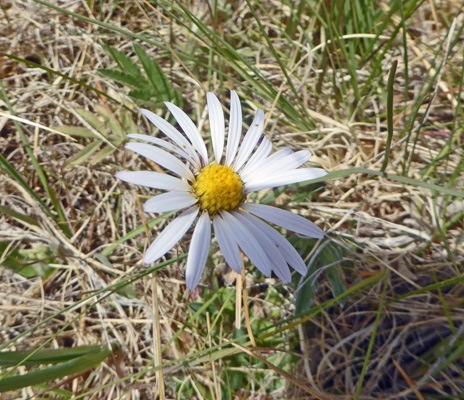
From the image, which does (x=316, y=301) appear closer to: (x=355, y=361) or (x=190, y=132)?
(x=355, y=361)

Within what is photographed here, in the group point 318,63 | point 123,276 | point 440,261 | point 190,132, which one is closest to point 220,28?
point 318,63

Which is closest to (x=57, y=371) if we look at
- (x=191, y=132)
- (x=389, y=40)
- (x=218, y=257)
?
(x=218, y=257)

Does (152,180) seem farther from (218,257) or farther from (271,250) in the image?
(218,257)

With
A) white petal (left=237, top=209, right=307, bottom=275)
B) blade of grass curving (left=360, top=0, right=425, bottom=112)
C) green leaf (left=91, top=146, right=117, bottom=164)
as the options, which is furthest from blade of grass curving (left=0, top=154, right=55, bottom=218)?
blade of grass curving (left=360, top=0, right=425, bottom=112)

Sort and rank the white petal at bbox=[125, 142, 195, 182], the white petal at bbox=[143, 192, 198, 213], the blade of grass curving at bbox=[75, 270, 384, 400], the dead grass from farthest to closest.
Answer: the dead grass → the blade of grass curving at bbox=[75, 270, 384, 400] → the white petal at bbox=[125, 142, 195, 182] → the white petal at bbox=[143, 192, 198, 213]

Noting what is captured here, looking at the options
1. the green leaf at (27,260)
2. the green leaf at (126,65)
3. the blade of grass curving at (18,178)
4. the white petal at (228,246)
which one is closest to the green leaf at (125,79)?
the green leaf at (126,65)

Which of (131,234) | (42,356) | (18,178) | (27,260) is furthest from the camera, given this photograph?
(27,260)

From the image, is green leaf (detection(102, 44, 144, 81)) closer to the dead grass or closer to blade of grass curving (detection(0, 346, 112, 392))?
the dead grass
